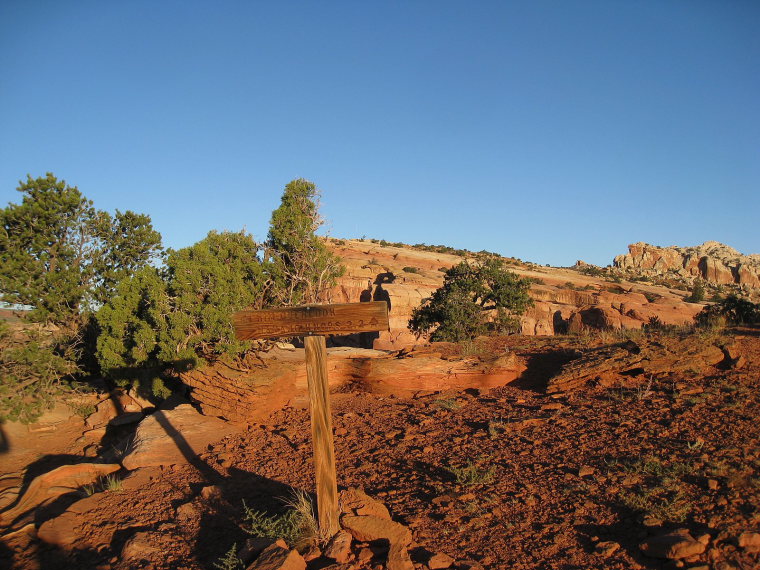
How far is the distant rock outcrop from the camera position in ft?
222

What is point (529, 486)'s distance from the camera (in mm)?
5500

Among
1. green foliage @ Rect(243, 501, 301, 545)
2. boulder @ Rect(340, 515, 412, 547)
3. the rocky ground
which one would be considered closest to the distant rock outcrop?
the rocky ground

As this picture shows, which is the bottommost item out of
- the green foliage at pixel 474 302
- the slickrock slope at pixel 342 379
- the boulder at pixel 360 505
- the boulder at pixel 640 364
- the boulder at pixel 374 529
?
the boulder at pixel 374 529

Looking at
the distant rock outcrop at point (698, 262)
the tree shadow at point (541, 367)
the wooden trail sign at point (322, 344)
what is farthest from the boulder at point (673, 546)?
the distant rock outcrop at point (698, 262)

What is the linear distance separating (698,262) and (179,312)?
82349mm

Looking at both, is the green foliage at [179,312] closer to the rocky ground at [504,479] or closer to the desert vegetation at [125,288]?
the desert vegetation at [125,288]

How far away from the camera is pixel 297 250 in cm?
1471

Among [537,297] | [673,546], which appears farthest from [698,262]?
[673,546]

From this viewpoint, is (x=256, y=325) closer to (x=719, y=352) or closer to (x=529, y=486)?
(x=529, y=486)

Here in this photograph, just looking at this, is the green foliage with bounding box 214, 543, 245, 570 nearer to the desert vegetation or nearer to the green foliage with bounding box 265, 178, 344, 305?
the desert vegetation

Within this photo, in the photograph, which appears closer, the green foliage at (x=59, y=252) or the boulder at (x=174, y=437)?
the boulder at (x=174, y=437)

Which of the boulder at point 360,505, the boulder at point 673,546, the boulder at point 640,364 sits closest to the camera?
the boulder at point 673,546

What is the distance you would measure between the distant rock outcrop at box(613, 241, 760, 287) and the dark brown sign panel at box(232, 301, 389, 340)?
70.8 meters

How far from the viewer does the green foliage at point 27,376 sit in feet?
39.5
